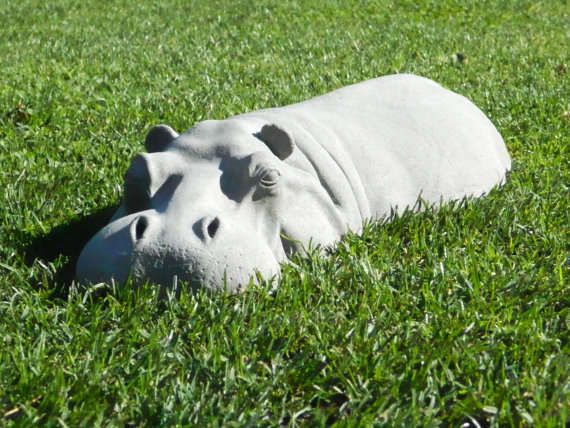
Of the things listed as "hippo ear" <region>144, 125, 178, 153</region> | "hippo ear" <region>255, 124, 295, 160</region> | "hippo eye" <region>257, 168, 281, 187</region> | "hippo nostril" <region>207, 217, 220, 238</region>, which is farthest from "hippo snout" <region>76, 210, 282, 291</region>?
"hippo ear" <region>144, 125, 178, 153</region>

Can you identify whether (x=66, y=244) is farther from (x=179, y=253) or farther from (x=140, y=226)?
(x=179, y=253)

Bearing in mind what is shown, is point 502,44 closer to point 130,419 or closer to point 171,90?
point 171,90

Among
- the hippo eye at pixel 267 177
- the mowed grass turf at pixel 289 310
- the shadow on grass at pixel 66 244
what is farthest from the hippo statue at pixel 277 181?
the shadow on grass at pixel 66 244

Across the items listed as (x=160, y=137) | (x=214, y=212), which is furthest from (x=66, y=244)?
(x=214, y=212)

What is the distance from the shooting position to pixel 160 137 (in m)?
3.98

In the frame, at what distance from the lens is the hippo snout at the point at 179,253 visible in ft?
10.5

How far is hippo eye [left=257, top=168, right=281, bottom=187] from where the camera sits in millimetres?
3459

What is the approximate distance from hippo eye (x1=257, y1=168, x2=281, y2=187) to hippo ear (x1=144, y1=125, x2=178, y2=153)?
0.65 metres

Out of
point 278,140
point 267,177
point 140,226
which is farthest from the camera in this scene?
point 278,140

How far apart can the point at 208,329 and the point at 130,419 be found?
55cm

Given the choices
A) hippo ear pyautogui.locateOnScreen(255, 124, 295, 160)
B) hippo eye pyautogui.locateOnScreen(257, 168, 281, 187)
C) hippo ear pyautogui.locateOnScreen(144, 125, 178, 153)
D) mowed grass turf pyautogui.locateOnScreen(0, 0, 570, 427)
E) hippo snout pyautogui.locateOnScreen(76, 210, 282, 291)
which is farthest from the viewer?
hippo ear pyautogui.locateOnScreen(144, 125, 178, 153)

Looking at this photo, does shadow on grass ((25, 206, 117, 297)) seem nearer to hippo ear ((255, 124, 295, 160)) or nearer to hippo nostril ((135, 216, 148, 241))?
hippo nostril ((135, 216, 148, 241))

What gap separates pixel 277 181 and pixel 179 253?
555 mm

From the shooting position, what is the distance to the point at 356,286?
356cm
